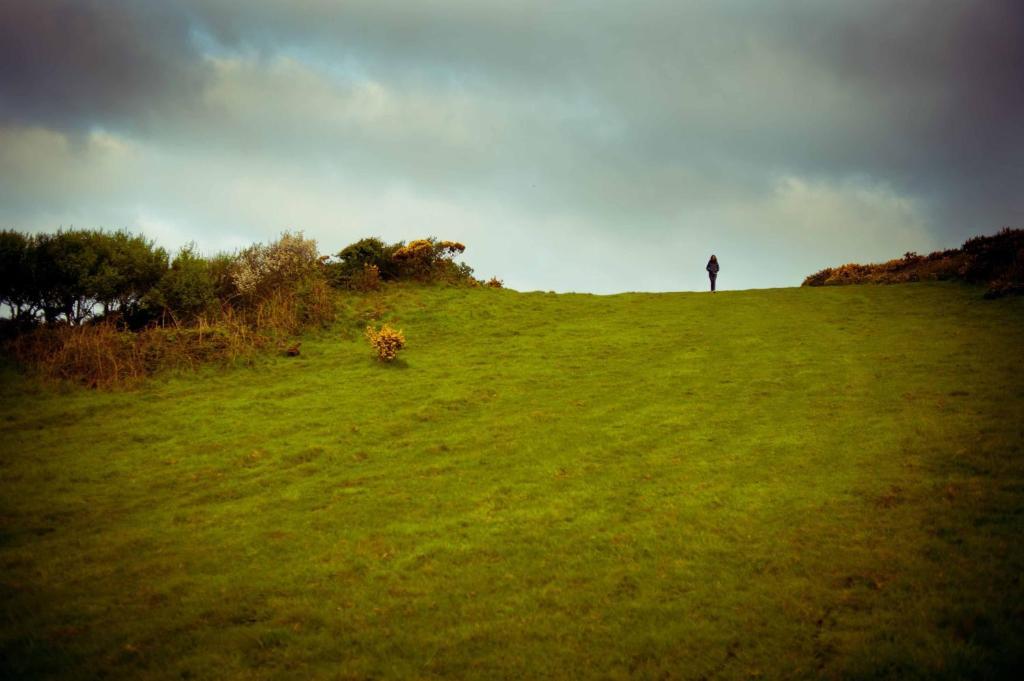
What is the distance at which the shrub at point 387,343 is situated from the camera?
27.7 meters

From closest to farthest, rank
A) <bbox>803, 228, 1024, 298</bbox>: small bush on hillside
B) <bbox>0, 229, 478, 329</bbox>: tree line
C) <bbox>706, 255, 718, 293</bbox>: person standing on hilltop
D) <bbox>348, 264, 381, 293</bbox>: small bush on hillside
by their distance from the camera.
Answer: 1. <bbox>0, 229, 478, 329</bbox>: tree line
2. <bbox>803, 228, 1024, 298</bbox>: small bush on hillside
3. <bbox>348, 264, 381, 293</bbox>: small bush on hillside
4. <bbox>706, 255, 718, 293</bbox>: person standing on hilltop

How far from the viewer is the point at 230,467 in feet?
58.5

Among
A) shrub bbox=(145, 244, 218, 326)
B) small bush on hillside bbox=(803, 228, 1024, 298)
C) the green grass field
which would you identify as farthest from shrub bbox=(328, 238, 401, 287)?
small bush on hillside bbox=(803, 228, 1024, 298)

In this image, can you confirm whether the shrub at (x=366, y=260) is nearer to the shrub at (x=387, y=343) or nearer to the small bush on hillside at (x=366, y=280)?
the small bush on hillside at (x=366, y=280)

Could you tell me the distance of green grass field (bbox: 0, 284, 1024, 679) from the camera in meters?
9.38

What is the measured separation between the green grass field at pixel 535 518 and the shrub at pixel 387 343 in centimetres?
113

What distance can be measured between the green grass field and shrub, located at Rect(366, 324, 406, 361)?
1.13 meters

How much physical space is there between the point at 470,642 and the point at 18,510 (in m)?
12.8

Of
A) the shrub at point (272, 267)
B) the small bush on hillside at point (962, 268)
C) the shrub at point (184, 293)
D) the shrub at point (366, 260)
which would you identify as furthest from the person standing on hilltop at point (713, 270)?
the shrub at point (184, 293)

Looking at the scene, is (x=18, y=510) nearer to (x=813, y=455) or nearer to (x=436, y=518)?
(x=436, y=518)

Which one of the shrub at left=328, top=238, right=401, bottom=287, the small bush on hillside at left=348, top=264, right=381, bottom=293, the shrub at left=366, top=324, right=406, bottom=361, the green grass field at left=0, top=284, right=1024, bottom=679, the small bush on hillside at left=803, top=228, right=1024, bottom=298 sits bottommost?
the green grass field at left=0, top=284, right=1024, bottom=679

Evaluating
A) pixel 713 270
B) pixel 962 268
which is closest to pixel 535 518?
pixel 713 270

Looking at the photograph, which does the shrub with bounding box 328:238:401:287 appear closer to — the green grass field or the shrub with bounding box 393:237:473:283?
the shrub with bounding box 393:237:473:283

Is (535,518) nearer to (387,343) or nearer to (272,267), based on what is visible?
(387,343)
